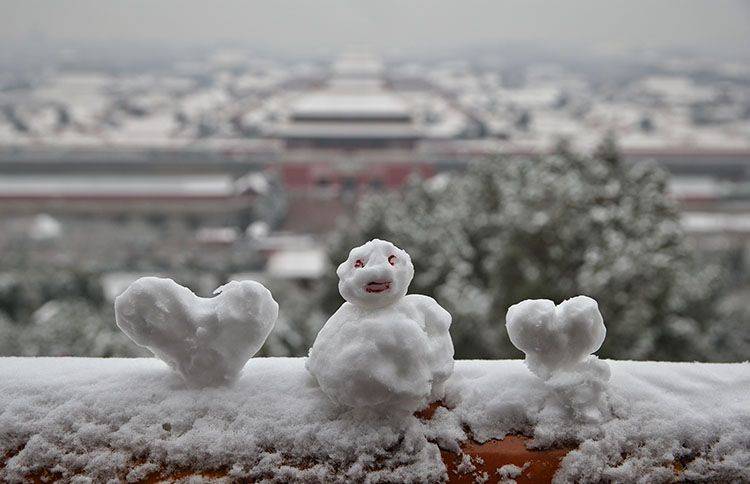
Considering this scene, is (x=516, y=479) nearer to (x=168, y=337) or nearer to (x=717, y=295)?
(x=168, y=337)

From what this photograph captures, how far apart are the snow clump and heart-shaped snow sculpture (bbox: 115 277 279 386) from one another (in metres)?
0.29

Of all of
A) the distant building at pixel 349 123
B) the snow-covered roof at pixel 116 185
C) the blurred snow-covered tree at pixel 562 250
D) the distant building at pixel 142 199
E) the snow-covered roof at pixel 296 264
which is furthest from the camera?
the distant building at pixel 349 123

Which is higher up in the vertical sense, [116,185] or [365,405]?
[365,405]

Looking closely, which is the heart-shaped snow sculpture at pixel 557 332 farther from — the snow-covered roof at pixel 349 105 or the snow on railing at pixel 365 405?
the snow-covered roof at pixel 349 105

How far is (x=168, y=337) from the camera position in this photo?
735 mm

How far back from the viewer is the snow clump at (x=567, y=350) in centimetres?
72

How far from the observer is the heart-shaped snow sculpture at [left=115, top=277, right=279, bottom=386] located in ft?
2.41

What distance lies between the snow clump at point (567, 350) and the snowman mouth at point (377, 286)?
0.14 metres

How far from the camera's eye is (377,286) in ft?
2.38

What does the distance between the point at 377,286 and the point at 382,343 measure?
63 mm

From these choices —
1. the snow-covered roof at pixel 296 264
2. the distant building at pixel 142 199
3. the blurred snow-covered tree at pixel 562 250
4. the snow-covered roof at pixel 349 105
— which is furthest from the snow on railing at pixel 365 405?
the snow-covered roof at pixel 349 105

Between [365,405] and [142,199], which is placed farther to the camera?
[142,199]

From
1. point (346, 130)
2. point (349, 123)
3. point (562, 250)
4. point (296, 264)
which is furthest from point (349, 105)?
point (562, 250)

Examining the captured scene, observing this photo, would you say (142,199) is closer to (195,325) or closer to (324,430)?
(195,325)
